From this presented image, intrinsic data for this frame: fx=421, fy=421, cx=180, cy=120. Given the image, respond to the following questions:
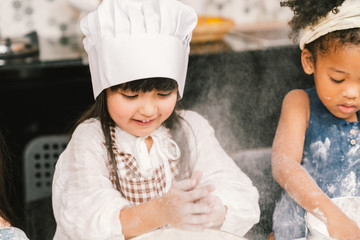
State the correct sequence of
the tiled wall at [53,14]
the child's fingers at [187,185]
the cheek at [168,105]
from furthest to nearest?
the tiled wall at [53,14]
the cheek at [168,105]
the child's fingers at [187,185]

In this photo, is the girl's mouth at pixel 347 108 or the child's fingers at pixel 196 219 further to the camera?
the girl's mouth at pixel 347 108

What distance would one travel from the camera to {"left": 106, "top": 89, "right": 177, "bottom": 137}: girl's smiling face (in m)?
0.60

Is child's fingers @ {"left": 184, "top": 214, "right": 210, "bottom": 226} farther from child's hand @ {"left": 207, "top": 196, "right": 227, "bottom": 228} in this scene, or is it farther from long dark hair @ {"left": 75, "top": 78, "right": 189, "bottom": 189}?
long dark hair @ {"left": 75, "top": 78, "right": 189, "bottom": 189}

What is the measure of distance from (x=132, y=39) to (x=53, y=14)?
1275 mm

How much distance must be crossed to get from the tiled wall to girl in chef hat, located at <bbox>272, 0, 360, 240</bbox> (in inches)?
34.8

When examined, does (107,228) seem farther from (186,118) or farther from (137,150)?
(186,118)

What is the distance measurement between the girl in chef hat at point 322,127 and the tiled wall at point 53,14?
34.8 inches

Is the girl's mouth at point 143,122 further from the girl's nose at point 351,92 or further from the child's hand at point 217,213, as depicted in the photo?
the girl's nose at point 351,92

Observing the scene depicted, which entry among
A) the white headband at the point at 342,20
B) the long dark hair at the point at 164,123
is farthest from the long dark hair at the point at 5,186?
the white headband at the point at 342,20

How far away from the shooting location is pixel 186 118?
0.74 m

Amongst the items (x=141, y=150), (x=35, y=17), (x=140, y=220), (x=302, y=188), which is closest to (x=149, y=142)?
(x=141, y=150)

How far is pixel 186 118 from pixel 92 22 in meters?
0.26

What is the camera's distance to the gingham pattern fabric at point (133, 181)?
66cm

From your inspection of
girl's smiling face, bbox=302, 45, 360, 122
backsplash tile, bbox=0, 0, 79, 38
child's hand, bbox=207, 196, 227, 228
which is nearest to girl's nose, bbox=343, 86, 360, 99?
girl's smiling face, bbox=302, 45, 360, 122
